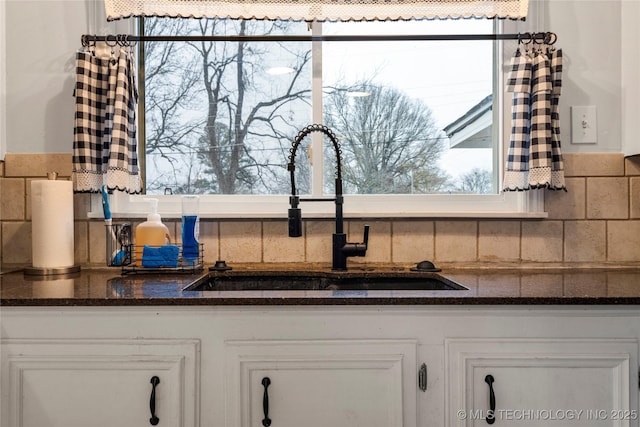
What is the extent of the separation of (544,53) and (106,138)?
1516mm

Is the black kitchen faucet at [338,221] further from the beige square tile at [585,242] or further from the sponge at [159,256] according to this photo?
the beige square tile at [585,242]

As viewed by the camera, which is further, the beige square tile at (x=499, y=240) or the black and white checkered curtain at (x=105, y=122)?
the beige square tile at (x=499, y=240)

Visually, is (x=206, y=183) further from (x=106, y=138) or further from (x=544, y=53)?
(x=544, y=53)

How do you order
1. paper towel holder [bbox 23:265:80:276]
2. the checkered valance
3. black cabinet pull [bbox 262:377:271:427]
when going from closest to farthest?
black cabinet pull [bbox 262:377:271:427], paper towel holder [bbox 23:265:80:276], the checkered valance

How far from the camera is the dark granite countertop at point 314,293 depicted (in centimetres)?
129

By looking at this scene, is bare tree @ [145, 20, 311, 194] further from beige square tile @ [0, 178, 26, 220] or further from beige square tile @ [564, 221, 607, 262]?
beige square tile @ [564, 221, 607, 262]

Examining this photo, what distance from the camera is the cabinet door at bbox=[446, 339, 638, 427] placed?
130 cm

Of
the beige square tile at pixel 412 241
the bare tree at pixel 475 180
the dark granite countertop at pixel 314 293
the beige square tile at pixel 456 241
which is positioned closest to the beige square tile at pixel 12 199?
the dark granite countertop at pixel 314 293

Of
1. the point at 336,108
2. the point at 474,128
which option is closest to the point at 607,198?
the point at 474,128

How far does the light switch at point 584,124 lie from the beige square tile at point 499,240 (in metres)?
0.37

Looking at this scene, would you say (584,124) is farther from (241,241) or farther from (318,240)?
(241,241)

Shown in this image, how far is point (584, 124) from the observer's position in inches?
74.0

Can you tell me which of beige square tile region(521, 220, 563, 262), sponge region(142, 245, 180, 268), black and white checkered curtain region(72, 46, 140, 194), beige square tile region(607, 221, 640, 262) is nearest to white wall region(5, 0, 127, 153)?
black and white checkered curtain region(72, 46, 140, 194)

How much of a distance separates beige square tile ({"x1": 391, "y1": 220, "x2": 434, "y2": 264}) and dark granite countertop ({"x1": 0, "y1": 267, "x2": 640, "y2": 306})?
27 cm
